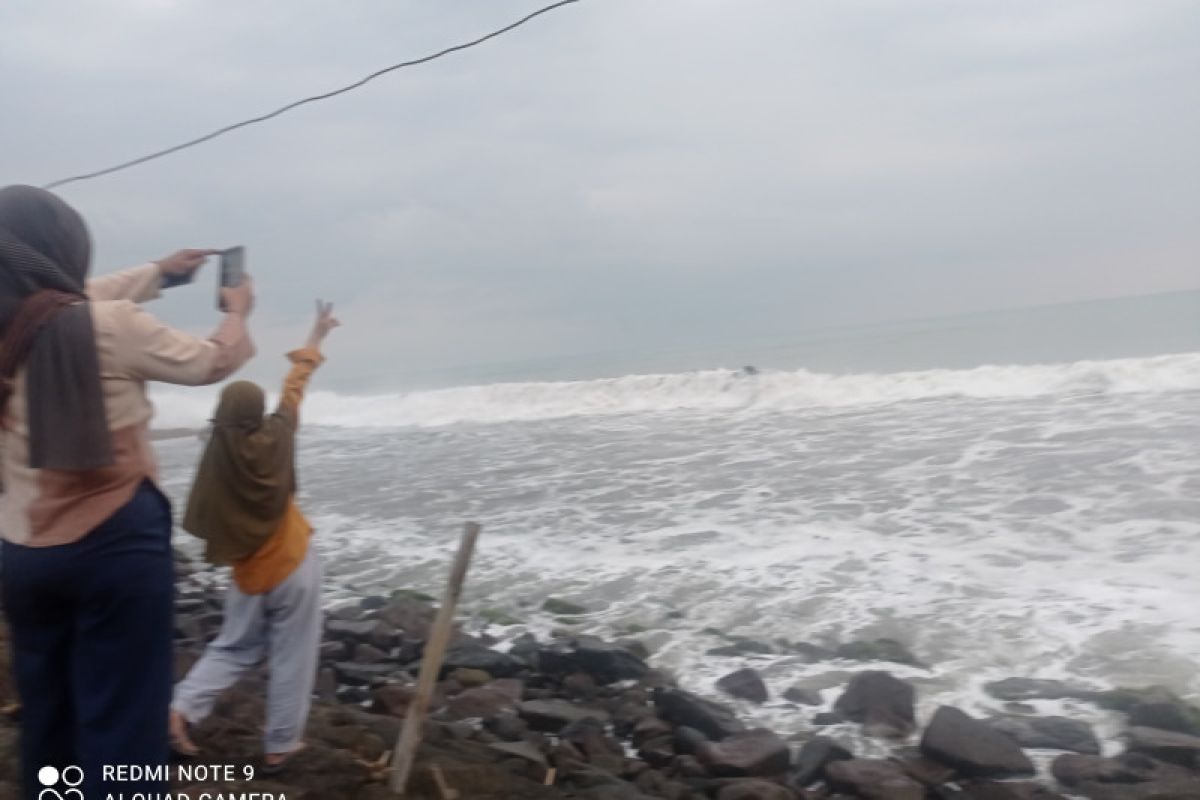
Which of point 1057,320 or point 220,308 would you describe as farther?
point 1057,320

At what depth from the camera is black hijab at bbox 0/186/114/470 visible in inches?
Answer: 83.1

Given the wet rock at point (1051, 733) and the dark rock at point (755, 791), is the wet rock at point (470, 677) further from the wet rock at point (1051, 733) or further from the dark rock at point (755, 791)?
the wet rock at point (1051, 733)

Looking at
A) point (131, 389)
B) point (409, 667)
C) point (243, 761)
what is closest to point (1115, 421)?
point (409, 667)

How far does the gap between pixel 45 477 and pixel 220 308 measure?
64cm

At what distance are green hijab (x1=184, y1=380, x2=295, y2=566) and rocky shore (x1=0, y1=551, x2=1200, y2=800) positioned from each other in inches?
38.8

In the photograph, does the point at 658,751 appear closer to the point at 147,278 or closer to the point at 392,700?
the point at 392,700

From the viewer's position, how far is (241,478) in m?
3.51

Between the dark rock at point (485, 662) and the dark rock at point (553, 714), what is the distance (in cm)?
82

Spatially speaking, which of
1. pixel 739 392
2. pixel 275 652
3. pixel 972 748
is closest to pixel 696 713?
pixel 972 748

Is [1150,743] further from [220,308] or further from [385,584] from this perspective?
[385,584]

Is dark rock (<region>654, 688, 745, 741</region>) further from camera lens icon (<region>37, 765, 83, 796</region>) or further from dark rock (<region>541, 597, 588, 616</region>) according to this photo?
camera lens icon (<region>37, 765, 83, 796</region>)

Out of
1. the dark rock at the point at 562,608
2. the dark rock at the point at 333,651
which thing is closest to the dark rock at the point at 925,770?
the dark rock at the point at 562,608

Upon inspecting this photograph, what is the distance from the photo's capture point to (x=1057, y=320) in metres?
56.8

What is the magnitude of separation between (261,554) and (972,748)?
3670 mm
